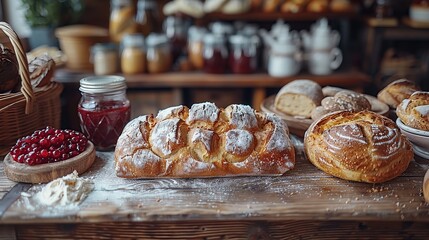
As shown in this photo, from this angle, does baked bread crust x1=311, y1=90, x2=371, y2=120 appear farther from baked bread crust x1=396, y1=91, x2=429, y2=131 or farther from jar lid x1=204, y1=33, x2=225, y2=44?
jar lid x1=204, y1=33, x2=225, y2=44

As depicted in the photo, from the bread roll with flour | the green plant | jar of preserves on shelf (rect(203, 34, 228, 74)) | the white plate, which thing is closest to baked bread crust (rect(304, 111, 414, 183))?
the white plate

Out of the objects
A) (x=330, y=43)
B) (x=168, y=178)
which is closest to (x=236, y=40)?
(x=330, y=43)

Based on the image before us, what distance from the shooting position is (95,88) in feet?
4.25

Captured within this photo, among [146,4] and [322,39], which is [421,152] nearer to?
[322,39]

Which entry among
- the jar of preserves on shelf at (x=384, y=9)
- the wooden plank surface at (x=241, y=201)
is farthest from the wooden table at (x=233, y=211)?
the jar of preserves on shelf at (x=384, y=9)

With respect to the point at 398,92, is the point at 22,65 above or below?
above

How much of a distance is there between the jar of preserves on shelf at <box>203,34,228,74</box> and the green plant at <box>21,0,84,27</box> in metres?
1.02

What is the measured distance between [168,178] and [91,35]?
179 cm

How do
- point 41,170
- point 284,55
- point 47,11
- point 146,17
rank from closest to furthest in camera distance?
1. point 41,170
2. point 284,55
3. point 47,11
4. point 146,17

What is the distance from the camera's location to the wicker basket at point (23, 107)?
120 centimetres

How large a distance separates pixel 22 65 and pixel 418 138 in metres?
1.14

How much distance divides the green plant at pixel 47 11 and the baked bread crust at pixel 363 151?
89.5 inches

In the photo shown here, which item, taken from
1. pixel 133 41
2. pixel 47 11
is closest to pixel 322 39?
pixel 133 41

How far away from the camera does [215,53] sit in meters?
2.64
